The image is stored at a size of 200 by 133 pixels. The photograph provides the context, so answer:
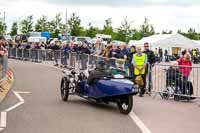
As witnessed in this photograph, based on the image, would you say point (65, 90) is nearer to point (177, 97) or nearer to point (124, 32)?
point (177, 97)

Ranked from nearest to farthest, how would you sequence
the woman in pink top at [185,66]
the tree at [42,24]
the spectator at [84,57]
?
the woman in pink top at [185,66], the spectator at [84,57], the tree at [42,24]

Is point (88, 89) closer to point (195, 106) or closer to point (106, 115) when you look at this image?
point (106, 115)

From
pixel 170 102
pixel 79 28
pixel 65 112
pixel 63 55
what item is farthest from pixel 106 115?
pixel 79 28

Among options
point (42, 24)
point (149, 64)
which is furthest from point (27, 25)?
point (149, 64)

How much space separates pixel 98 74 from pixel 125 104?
4.07ft

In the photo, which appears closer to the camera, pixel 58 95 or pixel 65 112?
pixel 65 112

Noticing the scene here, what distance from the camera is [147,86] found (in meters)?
16.5

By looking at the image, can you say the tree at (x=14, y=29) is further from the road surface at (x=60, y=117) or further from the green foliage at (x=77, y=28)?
the road surface at (x=60, y=117)

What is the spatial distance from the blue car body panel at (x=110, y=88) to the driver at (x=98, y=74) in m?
0.14

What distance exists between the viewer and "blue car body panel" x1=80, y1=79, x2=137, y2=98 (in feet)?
38.1

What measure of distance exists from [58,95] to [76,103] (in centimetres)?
188

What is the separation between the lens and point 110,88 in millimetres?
11992

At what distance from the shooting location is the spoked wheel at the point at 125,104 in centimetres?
1155

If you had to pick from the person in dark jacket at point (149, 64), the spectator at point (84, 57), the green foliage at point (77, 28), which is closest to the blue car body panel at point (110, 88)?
the person in dark jacket at point (149, 64)
